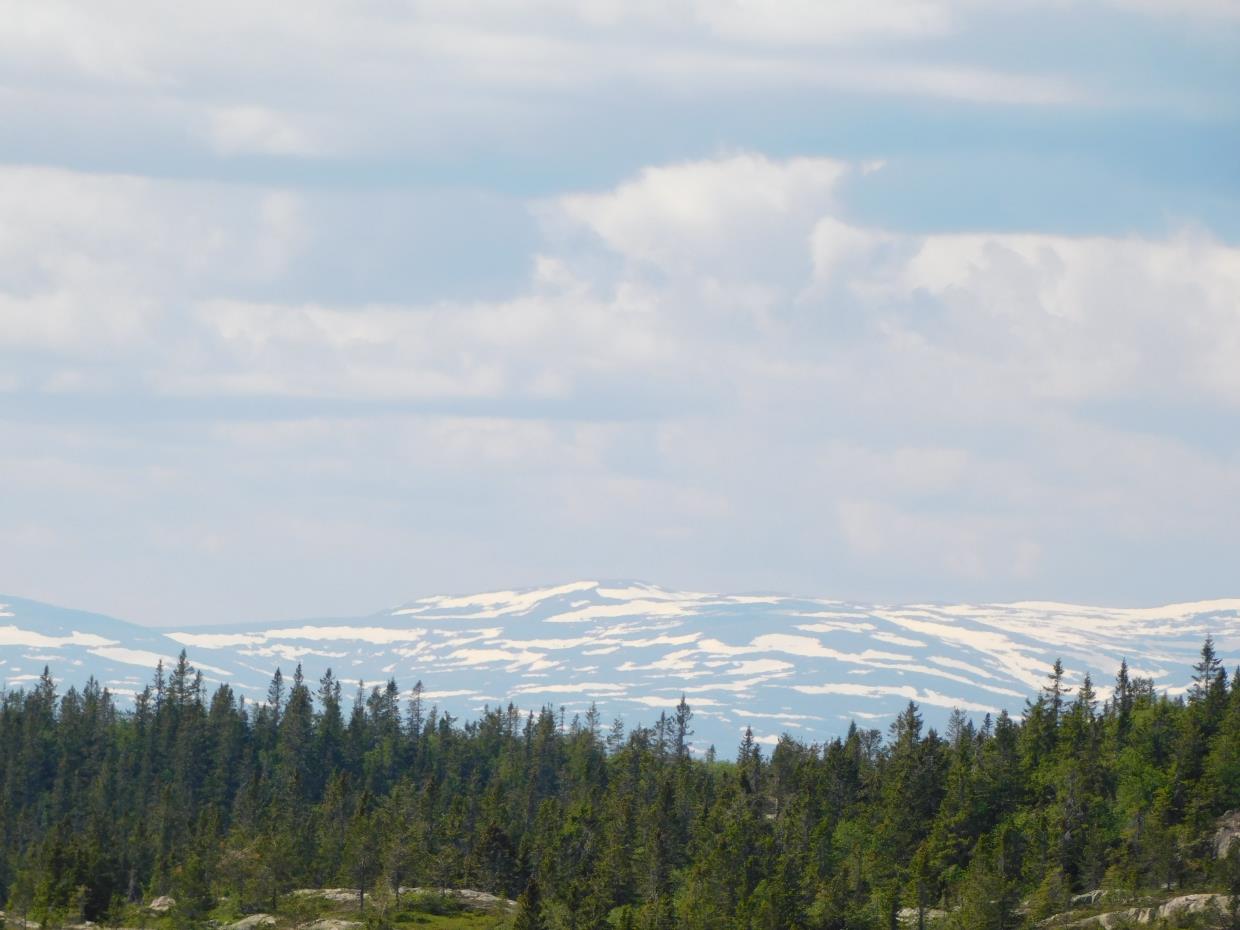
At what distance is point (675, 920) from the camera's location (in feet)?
646

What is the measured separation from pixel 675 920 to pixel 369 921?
108ft

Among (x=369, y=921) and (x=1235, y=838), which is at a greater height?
(x=1235, y=838)

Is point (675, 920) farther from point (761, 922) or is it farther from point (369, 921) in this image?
point (369, 921)

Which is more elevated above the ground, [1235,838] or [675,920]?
[1235,838]

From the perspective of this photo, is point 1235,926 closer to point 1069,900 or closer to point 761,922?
point 1069,900

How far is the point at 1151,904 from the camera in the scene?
189 metres

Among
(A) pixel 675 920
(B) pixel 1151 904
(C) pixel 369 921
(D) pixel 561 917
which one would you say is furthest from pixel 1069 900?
(C) pixel 369 921

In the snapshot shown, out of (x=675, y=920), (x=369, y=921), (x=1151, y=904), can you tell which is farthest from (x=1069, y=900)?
(x=369, y=921)

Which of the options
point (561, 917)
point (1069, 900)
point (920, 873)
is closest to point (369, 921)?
point (561, 917)

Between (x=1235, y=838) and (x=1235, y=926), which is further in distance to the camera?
(x=1235, y=838)

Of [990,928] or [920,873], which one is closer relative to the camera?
[990,928]

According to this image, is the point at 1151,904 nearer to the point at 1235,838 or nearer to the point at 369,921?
the point at 1235,838

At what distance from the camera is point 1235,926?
181625 mm

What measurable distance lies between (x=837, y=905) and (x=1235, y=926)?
1579 inches
